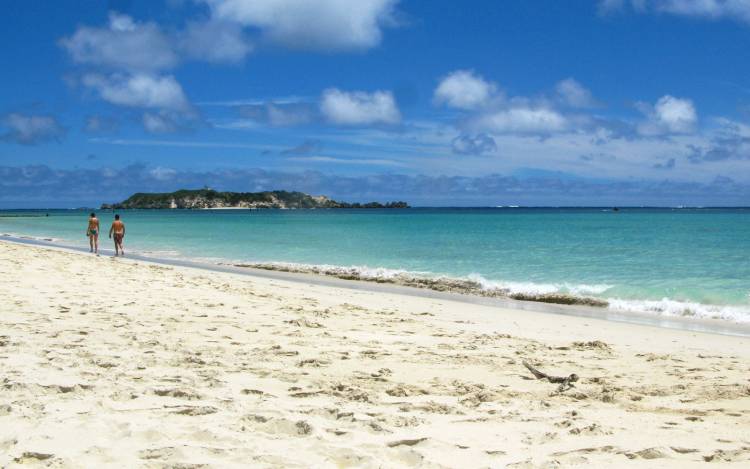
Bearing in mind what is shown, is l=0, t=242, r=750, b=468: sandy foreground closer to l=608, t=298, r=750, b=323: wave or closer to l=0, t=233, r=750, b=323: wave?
l=608, t=298, r=750, b=323: wave

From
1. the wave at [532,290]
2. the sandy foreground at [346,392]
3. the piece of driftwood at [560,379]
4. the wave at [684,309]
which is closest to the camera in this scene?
the sandy foreground at [346,392]

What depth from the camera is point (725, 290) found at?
674 inches

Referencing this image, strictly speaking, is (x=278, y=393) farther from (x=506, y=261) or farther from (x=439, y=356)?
(x=506, y=261)

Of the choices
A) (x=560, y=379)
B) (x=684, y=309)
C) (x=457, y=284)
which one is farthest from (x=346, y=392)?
(x=457, y=284)

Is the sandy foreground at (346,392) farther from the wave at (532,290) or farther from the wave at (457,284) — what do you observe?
the wave at (457,284)

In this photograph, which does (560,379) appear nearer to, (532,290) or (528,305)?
(528,305)

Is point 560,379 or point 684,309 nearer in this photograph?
point 560,379

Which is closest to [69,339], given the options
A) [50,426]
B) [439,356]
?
[50,426]

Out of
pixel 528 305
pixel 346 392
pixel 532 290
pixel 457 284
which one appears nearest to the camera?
pixel 346 392

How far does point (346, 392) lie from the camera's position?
19.1 ft

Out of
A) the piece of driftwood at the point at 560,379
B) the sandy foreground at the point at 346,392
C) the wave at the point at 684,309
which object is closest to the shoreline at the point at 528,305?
the wave at the point at 684,309

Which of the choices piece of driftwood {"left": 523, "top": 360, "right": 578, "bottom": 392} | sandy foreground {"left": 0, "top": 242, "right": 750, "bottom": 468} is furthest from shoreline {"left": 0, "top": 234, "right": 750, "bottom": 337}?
piece of driftwood {"left": 523, "top": 360, "right": 578, "bottom": 392}

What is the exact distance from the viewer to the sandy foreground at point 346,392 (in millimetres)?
4328

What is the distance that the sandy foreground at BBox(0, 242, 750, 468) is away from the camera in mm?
4328
